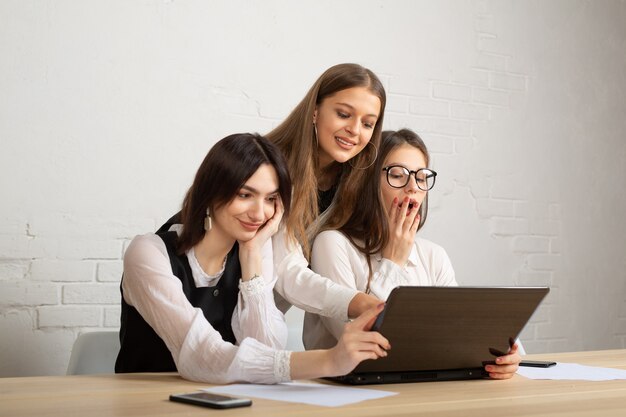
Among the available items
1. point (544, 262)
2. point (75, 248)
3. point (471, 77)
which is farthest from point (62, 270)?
point (544, 262)

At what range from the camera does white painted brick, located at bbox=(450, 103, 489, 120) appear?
3.87m

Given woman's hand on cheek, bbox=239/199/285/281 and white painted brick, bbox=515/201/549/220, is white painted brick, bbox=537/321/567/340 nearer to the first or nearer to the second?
white painted brick, bbox=515/201/549/220

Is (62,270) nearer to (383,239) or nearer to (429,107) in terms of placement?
(383,239)

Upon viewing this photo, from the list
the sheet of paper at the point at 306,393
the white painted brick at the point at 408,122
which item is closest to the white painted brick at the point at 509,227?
the white painted brick at the point at 408,122

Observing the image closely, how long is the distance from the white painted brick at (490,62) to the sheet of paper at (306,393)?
2.61 metres

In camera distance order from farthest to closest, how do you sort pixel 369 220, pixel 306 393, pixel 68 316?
pixel 68 316
pixel 369 220
pixel 306 393

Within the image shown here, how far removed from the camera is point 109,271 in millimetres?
3055

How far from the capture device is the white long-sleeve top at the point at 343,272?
2354 mm

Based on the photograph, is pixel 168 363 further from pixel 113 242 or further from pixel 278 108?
pixel 278 108

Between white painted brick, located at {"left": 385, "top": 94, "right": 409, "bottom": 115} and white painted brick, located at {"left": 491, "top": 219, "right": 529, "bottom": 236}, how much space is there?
2.40 ft

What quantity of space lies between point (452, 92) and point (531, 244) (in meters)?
0.86

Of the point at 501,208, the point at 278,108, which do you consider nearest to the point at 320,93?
the point at 278,108

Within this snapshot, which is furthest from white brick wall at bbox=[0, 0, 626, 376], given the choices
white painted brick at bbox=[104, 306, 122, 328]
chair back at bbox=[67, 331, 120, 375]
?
chair back at bbox=[67, 331, 120, 375]

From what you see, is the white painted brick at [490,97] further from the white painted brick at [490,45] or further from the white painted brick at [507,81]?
the white painted brick at [490,45]
